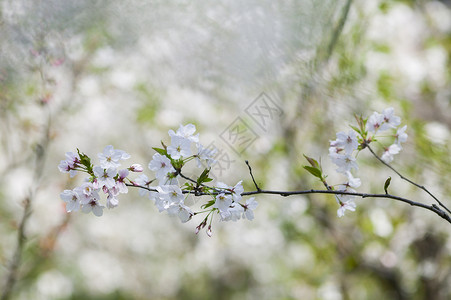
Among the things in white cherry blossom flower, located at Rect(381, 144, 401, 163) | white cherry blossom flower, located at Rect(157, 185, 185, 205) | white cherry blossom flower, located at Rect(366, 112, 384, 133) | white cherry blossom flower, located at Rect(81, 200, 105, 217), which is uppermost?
white cherry blossom flower, located at Rect(366, 112, 384, 133)

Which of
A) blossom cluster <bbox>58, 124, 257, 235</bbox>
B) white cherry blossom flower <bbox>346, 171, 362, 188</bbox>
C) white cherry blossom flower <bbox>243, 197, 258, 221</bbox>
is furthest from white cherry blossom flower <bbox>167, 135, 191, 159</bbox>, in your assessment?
white cherry blossom flower <bbox>346, 171, 362, 188</bbox>

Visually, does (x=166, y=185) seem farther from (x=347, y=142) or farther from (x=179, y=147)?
(x=347, y=142)

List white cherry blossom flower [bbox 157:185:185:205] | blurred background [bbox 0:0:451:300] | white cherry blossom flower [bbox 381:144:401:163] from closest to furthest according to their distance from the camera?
white cherry blossom flower [bbox 157:185:185:205], white cherry blossom flower [bbox 381:144:401:163], blurred background [bbox 0:0:451:300]

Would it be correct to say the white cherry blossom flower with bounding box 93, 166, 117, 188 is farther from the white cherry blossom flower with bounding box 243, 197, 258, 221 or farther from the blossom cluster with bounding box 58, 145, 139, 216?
the white cherry blossom flower with bounding box 243, 197, 258, 221

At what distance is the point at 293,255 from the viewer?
8.65ft

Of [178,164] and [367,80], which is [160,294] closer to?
[367,80]

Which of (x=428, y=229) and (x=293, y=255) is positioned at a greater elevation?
(x=293, y=255)

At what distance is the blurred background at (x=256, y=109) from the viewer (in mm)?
949

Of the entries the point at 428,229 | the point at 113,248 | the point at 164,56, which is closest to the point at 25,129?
the point at 164,56

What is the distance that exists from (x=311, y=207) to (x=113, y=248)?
2.42 m

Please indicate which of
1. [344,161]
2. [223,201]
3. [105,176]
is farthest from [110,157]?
[344,161]

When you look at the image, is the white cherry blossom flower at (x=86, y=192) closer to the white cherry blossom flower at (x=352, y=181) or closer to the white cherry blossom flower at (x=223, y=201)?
the white cherry blossom flower at (x=223, y=201)

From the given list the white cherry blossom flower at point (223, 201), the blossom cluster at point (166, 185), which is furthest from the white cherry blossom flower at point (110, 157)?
the white cherry blossom flower at point (223, 201)

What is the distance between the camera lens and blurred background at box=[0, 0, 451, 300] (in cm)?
95
